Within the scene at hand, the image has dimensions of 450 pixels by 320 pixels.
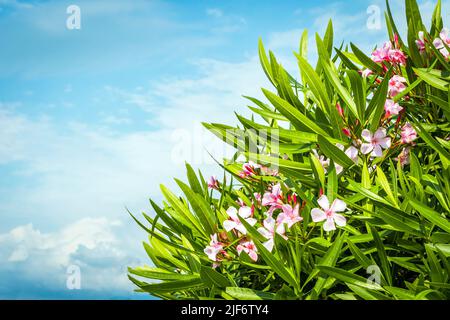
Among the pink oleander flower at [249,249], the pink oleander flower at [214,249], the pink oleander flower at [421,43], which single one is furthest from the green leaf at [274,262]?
the pink oleander flower at [421,43]

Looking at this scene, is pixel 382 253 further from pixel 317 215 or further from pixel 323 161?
pixel 323 161

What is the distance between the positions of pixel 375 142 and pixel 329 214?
347 millimetres

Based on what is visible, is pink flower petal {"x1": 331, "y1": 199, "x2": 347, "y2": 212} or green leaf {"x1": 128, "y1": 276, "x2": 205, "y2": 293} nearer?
pink flower petal {"x1": 331, "y1": 199, "x2": 347, "y2": 212}

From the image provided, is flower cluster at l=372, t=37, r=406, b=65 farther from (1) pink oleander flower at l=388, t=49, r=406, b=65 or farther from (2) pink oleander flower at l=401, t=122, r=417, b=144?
(2) pink oleander flower at l=401, t=122, r=417, b=144

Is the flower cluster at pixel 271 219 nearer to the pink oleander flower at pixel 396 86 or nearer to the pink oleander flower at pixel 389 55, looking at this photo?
the pink oleander flower at pixel 396 86

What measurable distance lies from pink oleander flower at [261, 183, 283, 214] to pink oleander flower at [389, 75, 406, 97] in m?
0.58

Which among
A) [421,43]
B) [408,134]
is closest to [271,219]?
[408,134]

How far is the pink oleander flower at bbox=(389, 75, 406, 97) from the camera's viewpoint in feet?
6.76

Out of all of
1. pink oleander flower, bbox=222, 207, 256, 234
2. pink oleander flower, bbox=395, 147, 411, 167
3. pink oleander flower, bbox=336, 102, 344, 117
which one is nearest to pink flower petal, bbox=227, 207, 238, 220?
pink oleander flower, bbox=222, 207, 256, 234
